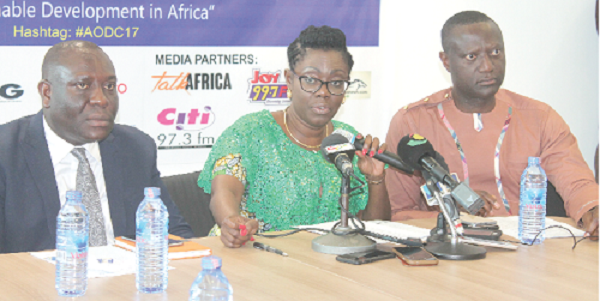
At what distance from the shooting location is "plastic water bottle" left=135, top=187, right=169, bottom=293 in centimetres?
179

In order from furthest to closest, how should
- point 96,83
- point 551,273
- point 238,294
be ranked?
1. point 96,83
2. point 551,273
3. point 238,294

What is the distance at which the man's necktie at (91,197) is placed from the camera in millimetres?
2660

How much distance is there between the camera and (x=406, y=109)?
12.1 feet

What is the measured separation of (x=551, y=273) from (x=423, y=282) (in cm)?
46

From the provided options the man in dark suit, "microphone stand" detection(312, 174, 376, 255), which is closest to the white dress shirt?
the man in dark suit

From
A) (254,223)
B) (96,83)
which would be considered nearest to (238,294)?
(254,223)

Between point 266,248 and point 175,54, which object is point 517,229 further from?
point 175,54

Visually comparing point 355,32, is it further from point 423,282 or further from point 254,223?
point 423,282

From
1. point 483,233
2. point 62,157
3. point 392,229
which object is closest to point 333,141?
point 392,229

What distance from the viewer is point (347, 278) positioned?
199 centimetres

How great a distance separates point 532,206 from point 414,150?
0.74m

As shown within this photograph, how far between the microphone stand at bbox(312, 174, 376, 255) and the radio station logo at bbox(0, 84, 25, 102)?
213 cm

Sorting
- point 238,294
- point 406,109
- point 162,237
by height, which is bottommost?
point 238,294

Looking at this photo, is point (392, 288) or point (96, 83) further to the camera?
point (96, 83)
